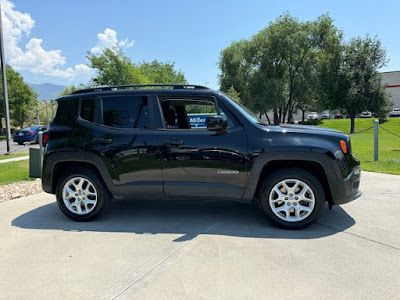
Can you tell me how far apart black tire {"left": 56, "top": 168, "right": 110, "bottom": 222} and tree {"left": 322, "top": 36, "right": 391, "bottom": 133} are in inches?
1199

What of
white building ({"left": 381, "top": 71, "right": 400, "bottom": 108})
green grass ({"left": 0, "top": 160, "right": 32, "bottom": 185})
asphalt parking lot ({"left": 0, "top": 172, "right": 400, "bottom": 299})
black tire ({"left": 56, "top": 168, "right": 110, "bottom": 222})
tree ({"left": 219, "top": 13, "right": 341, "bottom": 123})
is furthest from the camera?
white building ({"left": 381, "top": 71, "right": 400, "bottom": 108})

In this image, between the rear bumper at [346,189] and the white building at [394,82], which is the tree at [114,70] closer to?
the rear bumper at [346,189]

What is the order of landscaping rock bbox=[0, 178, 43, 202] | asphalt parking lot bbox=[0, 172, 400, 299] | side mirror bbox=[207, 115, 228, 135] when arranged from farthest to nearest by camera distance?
landscaping rock bbox=[0, 178, 43, 202] < side mirror bbox=[207, 115, 228, 135] < asphalt parking lot bbox=[0, 172, 400, 299]

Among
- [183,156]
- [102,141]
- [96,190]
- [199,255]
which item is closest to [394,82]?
[183,156]

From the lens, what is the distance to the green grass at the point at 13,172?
793 cm

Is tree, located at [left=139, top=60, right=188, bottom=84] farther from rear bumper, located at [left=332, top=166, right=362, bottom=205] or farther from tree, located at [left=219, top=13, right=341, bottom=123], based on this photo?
rear bumper, located at [left=332, top=166, right=362, bottom=205]

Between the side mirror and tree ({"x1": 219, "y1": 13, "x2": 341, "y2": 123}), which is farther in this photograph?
tree ({"x1": 219, "y1": 13, "x2": 341, "y2": 123})

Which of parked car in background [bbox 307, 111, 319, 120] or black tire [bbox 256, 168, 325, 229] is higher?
parked car in background [bbox 307, 111, 319, 120]

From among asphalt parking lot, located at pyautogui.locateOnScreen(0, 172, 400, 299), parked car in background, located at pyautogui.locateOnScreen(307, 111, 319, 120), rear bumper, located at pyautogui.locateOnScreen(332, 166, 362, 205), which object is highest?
parked car in background, located at pyautogui.locateOnScreen(307, 111, 319, 120)

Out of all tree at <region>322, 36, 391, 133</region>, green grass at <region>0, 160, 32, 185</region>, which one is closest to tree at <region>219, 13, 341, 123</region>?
tree at <region>322, 36, 391, 133</region>

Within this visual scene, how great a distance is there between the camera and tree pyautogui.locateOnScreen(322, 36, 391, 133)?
30.2 meters

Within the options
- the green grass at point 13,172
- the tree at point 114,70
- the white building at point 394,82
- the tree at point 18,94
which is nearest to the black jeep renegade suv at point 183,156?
the green grass at point 13,172

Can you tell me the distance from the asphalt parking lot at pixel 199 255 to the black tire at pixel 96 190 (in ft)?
0.53

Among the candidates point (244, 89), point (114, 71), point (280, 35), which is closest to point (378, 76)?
point (280, 35)
